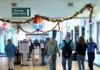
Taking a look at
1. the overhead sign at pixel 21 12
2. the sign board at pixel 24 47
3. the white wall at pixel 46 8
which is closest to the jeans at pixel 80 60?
the white wall at pixel 46 8

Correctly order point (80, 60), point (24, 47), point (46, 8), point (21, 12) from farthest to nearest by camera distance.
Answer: point (24, 47)
point (46, 8)
point (21, 12)
point (80, 60)

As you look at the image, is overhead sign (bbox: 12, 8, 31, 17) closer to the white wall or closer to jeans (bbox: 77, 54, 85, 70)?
the white wall

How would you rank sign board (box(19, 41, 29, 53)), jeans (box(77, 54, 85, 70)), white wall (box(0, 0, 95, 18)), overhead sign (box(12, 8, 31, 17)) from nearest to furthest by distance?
jeans (box(77, 54, 85, 70))
overhead sign (box(12, 8, 31, 17))
white wall (box(0, 0, 95, 18))
sign board (box(19, 41, 29, 53))

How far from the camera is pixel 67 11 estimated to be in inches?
622

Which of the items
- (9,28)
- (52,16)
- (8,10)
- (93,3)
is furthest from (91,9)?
(9,28)

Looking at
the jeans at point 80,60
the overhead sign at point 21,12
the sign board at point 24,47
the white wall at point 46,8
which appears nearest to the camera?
the jeans at point 80,60

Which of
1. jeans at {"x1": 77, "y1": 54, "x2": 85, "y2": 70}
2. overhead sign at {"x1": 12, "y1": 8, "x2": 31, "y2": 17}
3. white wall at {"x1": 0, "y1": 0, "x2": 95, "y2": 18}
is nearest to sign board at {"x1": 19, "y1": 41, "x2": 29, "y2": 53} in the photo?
overhead sign at {"x1": 12, "y1": 8, "x2": 31, "y2": 17}

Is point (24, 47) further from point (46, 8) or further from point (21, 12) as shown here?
point (46, 8)

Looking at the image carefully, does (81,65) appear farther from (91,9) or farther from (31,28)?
(31,28)

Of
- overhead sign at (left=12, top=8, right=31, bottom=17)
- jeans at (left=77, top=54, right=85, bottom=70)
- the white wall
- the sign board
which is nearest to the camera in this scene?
jeans at (left=77, top=54, right=85, bottom=70)

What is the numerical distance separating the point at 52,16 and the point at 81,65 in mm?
4430

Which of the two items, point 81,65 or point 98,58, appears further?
point 98,58

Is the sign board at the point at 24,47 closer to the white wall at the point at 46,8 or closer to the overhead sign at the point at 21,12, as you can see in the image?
the overhead sign at the point at 21,12

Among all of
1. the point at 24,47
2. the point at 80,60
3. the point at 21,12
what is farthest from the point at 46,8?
the point at 80,60
